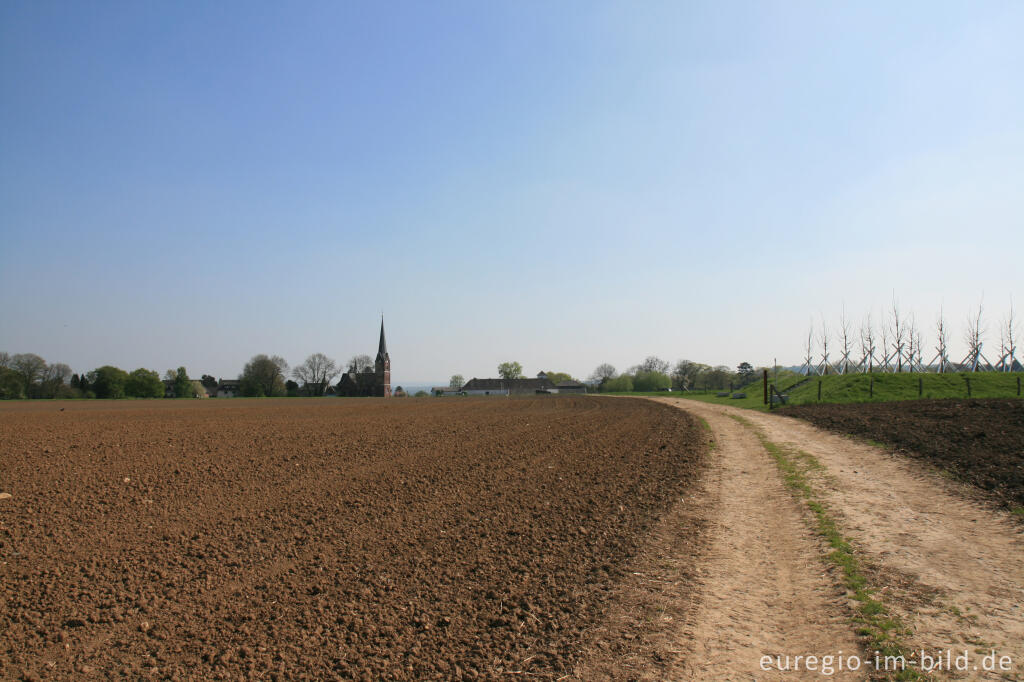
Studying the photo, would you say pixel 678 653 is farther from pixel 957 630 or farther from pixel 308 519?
pixel 308 519

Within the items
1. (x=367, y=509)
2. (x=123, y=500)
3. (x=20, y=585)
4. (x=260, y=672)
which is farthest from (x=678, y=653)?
(x=123, y=500)

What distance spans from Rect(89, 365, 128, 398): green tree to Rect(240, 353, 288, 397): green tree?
28789mm

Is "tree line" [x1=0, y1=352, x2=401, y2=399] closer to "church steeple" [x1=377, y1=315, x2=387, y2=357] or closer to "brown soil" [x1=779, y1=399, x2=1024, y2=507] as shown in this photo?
"church steeple" [x1=377, y1=315, x2=387, y2=357]

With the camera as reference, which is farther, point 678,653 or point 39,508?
point 39,508

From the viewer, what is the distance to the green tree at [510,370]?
7052 inches

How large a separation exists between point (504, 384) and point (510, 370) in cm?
1420

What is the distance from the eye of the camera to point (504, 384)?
543 ft

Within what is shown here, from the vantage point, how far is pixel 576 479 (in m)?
14.0

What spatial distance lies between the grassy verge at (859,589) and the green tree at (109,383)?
4912 inches

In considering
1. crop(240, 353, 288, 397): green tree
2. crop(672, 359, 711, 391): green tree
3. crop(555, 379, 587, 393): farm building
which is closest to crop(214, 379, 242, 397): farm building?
crop(240, 353, 288, 397): green tree

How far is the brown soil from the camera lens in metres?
12.4

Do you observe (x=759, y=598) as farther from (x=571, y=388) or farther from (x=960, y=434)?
(x=571, y=388)

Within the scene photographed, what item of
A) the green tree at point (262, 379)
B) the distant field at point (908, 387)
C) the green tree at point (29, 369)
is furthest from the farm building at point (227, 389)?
the distant field at point (908, 387)

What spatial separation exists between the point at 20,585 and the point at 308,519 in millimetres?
4031
